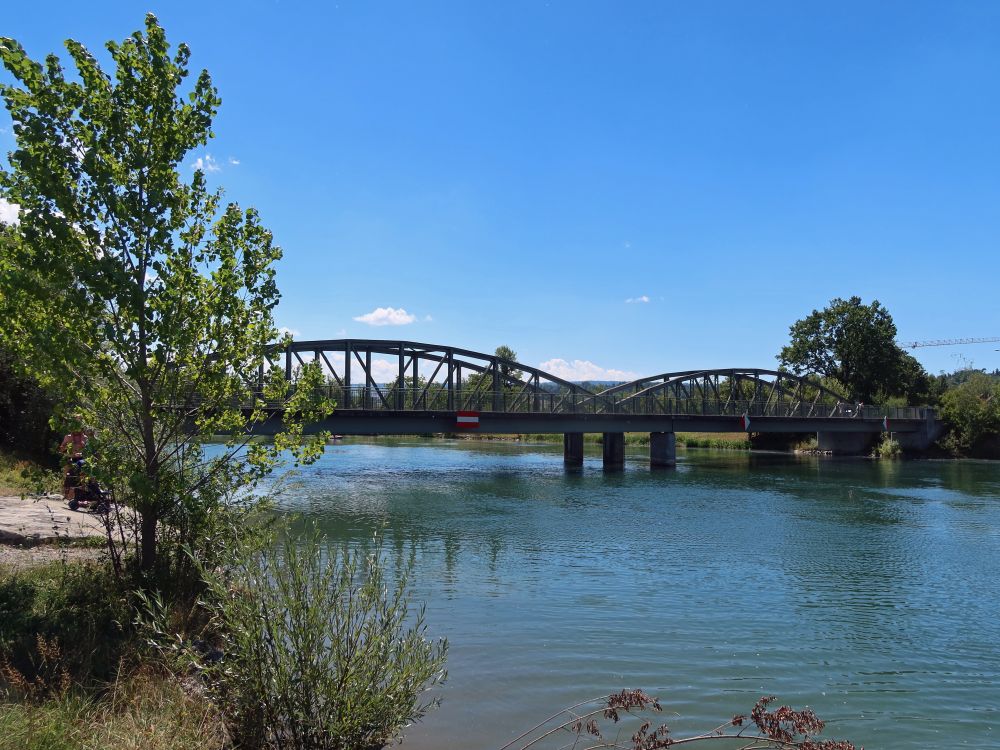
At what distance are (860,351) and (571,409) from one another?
151 feet

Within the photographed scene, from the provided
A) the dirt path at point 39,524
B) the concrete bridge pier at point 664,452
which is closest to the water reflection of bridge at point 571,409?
the concrete bridge pier at point 664,452

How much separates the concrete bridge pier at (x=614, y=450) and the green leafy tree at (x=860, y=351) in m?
42.2

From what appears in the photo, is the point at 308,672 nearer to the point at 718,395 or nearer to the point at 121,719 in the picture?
the point at 121,719

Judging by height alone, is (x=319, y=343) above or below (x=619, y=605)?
above

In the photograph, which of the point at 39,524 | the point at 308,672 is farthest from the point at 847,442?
the point at 308,672

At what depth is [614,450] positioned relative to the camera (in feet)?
193

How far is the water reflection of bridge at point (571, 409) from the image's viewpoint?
4559cm

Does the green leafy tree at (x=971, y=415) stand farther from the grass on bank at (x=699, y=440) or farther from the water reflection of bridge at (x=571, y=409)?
the grass on bank at (x=699, y=440)

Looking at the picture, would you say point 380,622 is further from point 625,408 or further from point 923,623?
point 625,408

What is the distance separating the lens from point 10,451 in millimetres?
22703

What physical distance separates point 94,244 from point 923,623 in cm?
1622

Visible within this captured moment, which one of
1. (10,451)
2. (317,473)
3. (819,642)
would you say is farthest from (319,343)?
(819,642)

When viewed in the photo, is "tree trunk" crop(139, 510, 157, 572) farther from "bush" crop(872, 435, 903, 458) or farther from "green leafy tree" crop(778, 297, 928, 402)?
"green leafy tree" crop(778, 297, 928, 402)

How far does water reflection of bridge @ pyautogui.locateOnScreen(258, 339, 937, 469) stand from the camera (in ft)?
150
